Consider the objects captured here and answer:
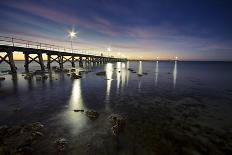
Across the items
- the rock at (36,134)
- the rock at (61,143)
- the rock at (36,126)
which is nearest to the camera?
the rock at (61,143)

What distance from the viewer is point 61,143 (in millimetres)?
4973

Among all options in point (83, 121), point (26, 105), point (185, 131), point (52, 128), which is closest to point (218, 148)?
point (185, 131)

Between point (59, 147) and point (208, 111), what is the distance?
9511 mm

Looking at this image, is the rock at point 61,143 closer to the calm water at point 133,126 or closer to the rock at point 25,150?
the calm water at point 133,126

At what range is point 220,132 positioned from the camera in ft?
20.9

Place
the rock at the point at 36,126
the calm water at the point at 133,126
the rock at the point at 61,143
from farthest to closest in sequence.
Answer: the rock at the point at 36,126, the calm water at the point at 133,126, the rock at the point at 61,143

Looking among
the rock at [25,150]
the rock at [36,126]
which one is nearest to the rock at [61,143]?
the rock at [25,150]

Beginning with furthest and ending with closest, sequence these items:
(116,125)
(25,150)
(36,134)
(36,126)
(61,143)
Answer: (116,125) < (36,126) < (36,134) < (61,143) < (25,150)

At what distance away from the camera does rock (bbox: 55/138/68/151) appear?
15.5ft

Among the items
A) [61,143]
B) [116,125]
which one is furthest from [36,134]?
[116,125]

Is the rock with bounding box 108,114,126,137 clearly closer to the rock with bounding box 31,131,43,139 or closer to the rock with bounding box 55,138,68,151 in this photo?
the rock with bounding box 55,138,68,151

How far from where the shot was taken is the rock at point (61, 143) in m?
4.73

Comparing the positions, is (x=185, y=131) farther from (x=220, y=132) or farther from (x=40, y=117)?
(x=40, y=117)

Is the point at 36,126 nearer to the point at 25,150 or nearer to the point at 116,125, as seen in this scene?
the point at 25,150
